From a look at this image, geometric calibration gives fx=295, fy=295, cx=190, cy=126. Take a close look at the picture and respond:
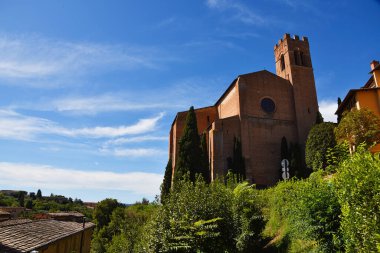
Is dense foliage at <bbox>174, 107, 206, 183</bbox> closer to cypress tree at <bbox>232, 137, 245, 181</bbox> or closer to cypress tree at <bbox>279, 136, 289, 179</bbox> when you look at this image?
cypress tree at <bbox>232, 137, 245, 181</bbox>

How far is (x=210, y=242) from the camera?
29.5 ft

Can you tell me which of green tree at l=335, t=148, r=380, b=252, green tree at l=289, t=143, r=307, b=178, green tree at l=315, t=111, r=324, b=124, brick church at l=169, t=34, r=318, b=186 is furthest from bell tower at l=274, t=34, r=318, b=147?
green tree at l=335, t=148, r=380, b=252

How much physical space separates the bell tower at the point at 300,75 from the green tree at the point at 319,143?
19.4 ft

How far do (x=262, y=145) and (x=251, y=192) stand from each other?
23.6 meters

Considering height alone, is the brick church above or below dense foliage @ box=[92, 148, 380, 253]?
above

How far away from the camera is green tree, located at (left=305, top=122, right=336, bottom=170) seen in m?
26.8

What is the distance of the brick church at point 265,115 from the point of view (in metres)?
33.5

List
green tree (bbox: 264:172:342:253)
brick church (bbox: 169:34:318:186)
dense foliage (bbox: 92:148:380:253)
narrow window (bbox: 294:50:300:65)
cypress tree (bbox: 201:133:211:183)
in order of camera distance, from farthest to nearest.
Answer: narrow window (bbox: 294:50:300:65) < brick church (bbox: 169:34:318:186) < cypress tree (bbox: 201:133:211:183) < green tree (bbox: 264:172:342:253) < dense foliage (bbox: 92:148:380:253)

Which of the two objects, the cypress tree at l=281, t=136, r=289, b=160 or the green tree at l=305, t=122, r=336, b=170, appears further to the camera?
the cypress tree at l=281, t=136, r=289, b=160

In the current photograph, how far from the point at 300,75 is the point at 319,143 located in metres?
13.6

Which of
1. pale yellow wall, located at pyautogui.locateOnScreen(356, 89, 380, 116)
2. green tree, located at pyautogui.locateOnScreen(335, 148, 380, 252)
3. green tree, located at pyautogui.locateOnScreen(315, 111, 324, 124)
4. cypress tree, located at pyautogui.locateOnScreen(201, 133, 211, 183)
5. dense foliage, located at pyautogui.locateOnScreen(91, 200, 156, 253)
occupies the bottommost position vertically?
dense foliage, located at pyautogui.locateOnScreen(91, 200, 156, 253)

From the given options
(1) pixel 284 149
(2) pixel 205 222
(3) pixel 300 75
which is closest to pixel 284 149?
(1) pixel 284 149

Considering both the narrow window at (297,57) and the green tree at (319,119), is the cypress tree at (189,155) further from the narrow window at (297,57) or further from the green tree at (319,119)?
the narrow window at (297,57)

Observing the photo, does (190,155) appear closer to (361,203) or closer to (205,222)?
(205,222)
